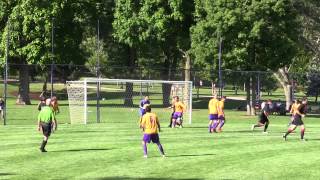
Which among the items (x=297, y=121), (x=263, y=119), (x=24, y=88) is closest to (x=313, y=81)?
(x=24, y=88)

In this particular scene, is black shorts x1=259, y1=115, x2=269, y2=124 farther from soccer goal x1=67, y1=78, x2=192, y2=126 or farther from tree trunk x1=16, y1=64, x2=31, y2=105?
tree trunk x1=16, y1=64, x2=31, y2=105

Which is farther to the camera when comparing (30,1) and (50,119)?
(30,1)

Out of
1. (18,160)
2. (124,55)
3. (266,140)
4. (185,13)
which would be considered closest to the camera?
(18,160)

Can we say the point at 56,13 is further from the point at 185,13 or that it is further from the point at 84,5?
the point at 185,13

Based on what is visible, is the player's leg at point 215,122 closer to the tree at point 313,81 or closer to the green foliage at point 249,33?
the green foliage at point 249,33

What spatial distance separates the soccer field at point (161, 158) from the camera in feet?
50.5

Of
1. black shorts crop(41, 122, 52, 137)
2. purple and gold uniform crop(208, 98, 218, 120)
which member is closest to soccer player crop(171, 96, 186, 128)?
purple and gold uniform crop(208, 98, 218, 120)

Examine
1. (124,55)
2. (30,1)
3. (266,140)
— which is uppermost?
(30,1)

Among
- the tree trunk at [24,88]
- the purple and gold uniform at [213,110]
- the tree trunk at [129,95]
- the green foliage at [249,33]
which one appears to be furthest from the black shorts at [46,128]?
the tree trunk at [24,88]

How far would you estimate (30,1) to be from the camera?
57.3 m

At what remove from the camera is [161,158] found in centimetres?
1823

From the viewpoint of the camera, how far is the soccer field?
15391mm

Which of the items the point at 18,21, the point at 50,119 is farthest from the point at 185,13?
the point at 50,119

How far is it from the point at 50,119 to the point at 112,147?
2.48 meters
